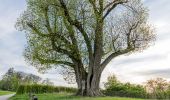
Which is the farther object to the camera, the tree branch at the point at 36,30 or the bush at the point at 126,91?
the bush at the point at 126,91

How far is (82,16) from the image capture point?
39469 millimetres

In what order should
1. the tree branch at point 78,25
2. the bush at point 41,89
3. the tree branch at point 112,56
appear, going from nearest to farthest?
the tree branch at point 78,25
the tree branch at point 112,56
the bush at point 41,89

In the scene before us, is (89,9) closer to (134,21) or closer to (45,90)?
(134,21)

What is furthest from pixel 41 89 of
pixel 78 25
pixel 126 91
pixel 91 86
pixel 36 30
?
pixel 78 25

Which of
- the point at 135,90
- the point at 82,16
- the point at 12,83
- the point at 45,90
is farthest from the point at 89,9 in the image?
the point at 12,83

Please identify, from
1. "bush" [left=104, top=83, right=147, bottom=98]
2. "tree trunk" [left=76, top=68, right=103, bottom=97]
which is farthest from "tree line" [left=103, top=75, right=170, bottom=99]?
"tree trunk" [left=76, top=68, right=103, bottom=97]

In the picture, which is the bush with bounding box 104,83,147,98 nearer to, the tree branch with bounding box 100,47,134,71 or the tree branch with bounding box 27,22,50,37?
the tree branch with bounding box 100,47,134,71

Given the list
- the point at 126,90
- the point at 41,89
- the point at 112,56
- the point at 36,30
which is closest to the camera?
the point at 36,30

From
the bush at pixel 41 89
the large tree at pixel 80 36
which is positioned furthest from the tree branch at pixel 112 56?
the bush at pixel 41 89

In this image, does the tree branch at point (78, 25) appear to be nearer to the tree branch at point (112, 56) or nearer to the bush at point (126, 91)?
the tree branch at point (112, 56)

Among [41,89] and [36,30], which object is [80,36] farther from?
[41,89]

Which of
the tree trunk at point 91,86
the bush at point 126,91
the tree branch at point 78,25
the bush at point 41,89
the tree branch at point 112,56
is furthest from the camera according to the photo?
the bush at point 41,89

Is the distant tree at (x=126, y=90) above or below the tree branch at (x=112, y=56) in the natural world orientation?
below

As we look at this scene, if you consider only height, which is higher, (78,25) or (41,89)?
(78,25)
